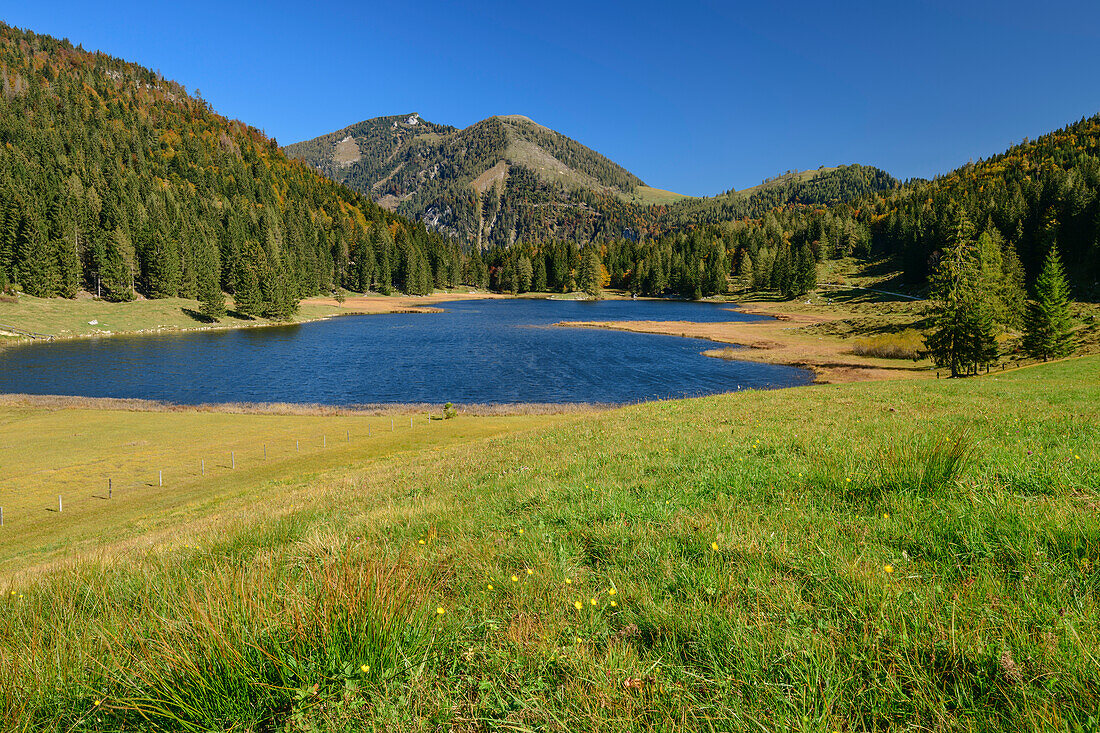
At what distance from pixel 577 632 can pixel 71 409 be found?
50.9 m

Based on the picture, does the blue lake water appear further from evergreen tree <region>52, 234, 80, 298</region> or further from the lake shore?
evergreen tree <region>52, 234, 80, 298</region>

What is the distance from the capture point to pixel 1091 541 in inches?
152

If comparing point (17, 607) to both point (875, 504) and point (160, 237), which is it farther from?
point (160, 237)

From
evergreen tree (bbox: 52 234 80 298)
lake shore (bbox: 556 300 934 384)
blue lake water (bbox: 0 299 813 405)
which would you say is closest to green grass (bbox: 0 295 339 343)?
evergreen tree (bbox: 52 234 80 298)

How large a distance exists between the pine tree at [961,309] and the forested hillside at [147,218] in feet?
376

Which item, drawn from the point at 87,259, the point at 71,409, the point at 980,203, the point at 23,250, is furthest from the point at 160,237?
the point at 980,203

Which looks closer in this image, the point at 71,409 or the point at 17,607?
the point at 17,607

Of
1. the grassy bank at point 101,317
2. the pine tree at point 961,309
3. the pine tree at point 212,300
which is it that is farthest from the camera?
the pine tree at point 212,300

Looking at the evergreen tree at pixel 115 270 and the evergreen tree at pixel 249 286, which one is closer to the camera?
the evergreen tree at pixel 115 270

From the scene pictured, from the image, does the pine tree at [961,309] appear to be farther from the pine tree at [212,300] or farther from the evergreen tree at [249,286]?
the pine tree at [212,300]

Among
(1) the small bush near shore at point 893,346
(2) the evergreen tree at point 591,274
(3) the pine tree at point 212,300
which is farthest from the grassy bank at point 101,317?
(1) the small bush near shore at point 893,346

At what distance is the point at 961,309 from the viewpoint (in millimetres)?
40719

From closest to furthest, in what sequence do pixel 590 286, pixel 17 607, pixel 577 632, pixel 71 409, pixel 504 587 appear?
pixel 577 632, pixel 504 587, pixel 17 607, pixel 71 409, pixel 590 286

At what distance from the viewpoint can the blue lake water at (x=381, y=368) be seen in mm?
46469
